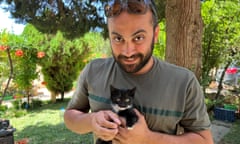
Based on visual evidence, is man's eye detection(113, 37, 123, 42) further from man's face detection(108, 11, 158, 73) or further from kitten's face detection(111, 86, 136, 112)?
kitten's face detection(111, 86, 136, 112)

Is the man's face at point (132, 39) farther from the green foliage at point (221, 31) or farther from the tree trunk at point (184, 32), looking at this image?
the green foliage at point (221, 31)

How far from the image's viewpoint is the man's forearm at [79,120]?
3.52ft

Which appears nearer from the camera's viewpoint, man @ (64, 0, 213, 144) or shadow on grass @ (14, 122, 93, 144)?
man @ (64, 0, 213, 144)

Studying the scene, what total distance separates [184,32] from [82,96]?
1.74m

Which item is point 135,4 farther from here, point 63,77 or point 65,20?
point 63,77

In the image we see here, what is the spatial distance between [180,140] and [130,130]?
217 mm

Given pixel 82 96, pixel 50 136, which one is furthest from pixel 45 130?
pixel 82 96

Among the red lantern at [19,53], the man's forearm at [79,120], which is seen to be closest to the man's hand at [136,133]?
the man's forearm at [79,120]

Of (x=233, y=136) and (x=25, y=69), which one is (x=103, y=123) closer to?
(x=233, y=136)

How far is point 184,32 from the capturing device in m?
2.62

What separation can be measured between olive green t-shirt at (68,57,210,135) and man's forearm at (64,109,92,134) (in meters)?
0.06

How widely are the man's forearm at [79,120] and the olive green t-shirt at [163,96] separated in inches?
2.3

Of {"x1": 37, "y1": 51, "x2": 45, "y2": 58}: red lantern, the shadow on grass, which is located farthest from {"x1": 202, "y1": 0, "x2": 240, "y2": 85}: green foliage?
{"x1": 37, "y1": 51, "x2": 45, "y2": 58}: red lantern

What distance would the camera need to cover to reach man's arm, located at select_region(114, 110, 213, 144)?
947mm
